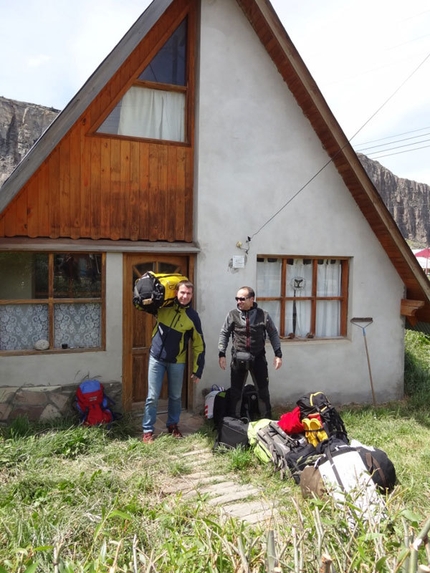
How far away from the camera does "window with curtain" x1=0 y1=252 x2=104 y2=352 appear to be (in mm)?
5922

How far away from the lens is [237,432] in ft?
17.2

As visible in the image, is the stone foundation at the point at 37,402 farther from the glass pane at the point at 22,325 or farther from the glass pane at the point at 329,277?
the glass pane at the point at 329,277

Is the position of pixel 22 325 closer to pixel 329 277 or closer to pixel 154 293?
pixel 154 293

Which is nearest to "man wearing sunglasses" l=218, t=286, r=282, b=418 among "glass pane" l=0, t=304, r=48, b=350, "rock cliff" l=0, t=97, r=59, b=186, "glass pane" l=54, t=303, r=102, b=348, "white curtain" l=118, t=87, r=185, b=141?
"glass pane" l=54, t=303, r=102, b=348

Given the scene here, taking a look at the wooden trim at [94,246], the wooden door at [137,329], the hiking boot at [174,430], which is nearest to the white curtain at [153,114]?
the wooden trim at [94,246]

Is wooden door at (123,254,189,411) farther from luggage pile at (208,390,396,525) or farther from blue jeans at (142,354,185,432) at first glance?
luggage pile at (208,390,396,525)

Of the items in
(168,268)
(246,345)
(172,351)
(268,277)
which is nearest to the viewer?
(172,351)

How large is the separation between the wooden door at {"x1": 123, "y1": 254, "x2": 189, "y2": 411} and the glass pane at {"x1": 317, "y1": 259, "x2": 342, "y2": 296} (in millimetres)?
2422

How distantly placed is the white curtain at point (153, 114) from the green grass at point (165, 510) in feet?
13.6

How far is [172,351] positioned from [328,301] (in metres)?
3.36

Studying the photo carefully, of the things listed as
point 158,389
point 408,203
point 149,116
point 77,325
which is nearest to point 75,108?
point 149,116

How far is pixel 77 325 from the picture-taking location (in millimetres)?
6230

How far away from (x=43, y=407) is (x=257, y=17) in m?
6.38

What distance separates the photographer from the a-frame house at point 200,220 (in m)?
5.93
